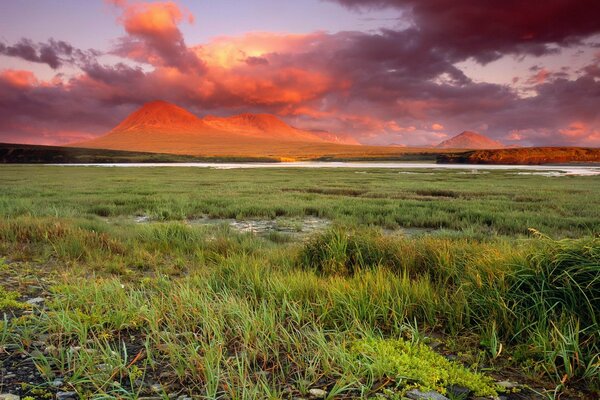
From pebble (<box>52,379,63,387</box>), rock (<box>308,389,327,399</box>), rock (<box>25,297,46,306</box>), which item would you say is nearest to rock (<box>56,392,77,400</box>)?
pebble (<box>52,379,63,387</box>)

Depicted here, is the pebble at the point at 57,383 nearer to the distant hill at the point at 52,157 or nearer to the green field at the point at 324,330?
the green field at the point at 324,330

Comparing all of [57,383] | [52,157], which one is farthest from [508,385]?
[52,157]

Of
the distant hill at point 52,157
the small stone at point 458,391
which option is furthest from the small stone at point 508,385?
the distant hill at point 52,157

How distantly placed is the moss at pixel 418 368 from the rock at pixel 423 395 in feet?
0.12

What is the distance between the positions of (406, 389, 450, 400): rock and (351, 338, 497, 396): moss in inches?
1.4

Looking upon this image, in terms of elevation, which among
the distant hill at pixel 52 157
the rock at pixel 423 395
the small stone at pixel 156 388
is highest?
the distant hill at pixel 52 157

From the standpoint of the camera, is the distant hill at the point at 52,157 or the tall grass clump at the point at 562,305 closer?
the tall grass clump at the point at 562,305

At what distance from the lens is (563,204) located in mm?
18156

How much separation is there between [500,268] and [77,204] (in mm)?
19098

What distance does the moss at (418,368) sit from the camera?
3.07 m

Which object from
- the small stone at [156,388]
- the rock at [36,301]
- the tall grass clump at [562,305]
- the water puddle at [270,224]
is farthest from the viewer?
the water puddle at [270,224]

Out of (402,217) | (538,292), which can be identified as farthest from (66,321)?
(402,217)

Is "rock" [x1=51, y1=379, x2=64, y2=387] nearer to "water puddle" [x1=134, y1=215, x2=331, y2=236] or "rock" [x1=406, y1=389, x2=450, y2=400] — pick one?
"rock" [x1=406, y1=389, x2=450, y2=400]

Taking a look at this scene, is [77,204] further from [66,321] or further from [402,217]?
[66,321]
